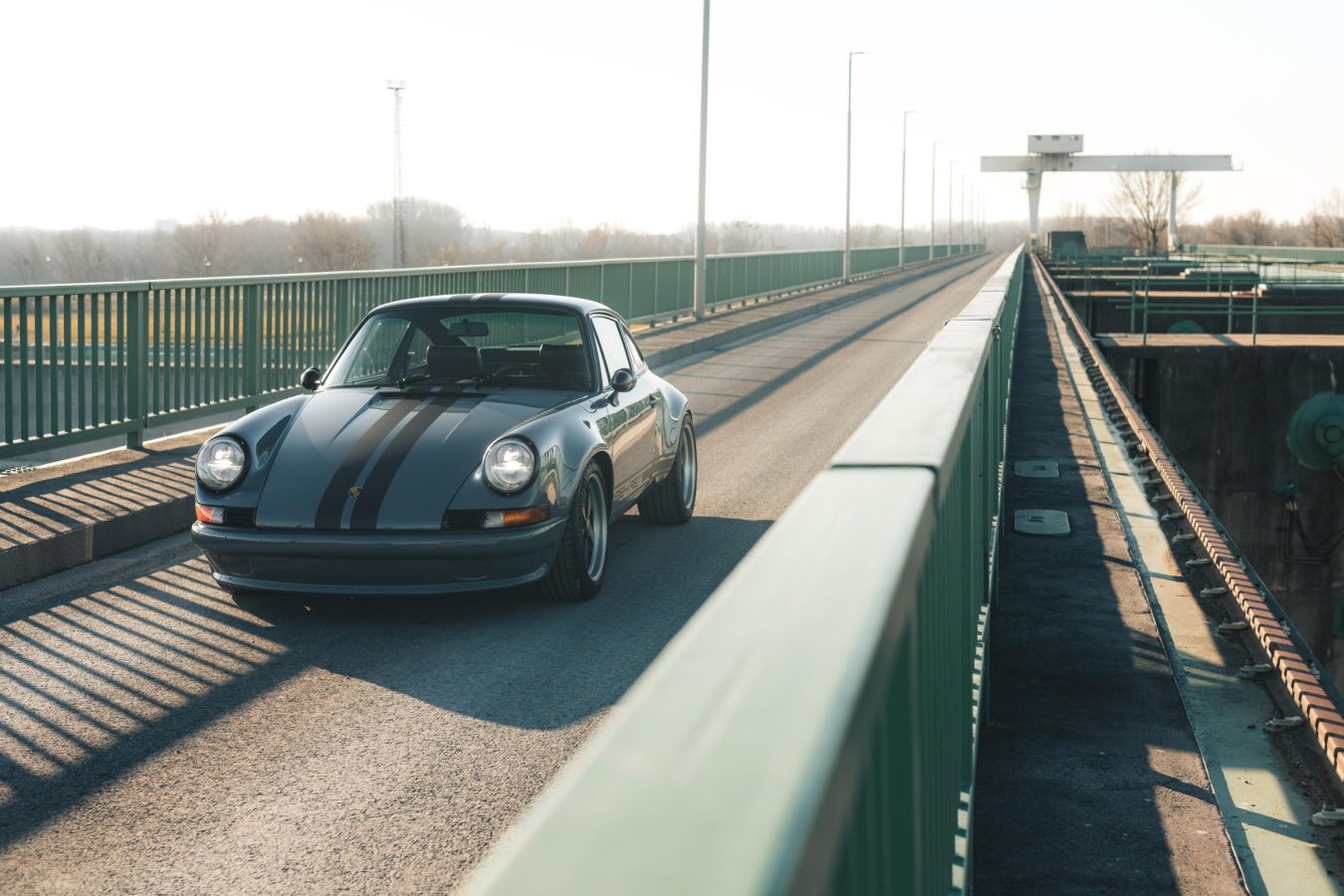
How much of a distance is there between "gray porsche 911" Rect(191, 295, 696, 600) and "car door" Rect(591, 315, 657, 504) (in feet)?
0.08

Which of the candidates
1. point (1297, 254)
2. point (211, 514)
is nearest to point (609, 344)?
point (211, 514)

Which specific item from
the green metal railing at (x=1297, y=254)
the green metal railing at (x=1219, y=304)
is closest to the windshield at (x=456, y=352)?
the green metal railing at (x=1219, y=304)

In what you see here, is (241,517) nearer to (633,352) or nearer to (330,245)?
(633,352)

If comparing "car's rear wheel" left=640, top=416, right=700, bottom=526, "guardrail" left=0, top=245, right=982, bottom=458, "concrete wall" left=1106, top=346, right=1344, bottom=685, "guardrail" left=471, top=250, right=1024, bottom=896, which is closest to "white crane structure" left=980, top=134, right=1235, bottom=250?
"concrete wall" left=1106, top=346, right=1344, bottom=685

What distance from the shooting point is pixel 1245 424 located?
28.0 m

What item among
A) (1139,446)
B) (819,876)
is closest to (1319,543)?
(1139,446)

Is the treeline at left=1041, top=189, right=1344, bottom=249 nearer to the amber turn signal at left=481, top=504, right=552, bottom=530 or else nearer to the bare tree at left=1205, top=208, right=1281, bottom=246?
the bare tree at left=1205, top=208, right=1281, bottom=246

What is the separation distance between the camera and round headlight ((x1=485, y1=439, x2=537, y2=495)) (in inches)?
251

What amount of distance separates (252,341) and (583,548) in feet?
20.4

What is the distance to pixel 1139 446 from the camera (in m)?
10.1

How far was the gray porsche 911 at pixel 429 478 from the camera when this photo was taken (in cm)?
627

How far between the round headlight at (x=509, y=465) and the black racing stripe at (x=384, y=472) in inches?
14.5

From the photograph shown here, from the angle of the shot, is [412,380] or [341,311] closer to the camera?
[412,380]

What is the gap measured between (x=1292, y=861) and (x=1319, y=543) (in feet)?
Answer: 82.4
